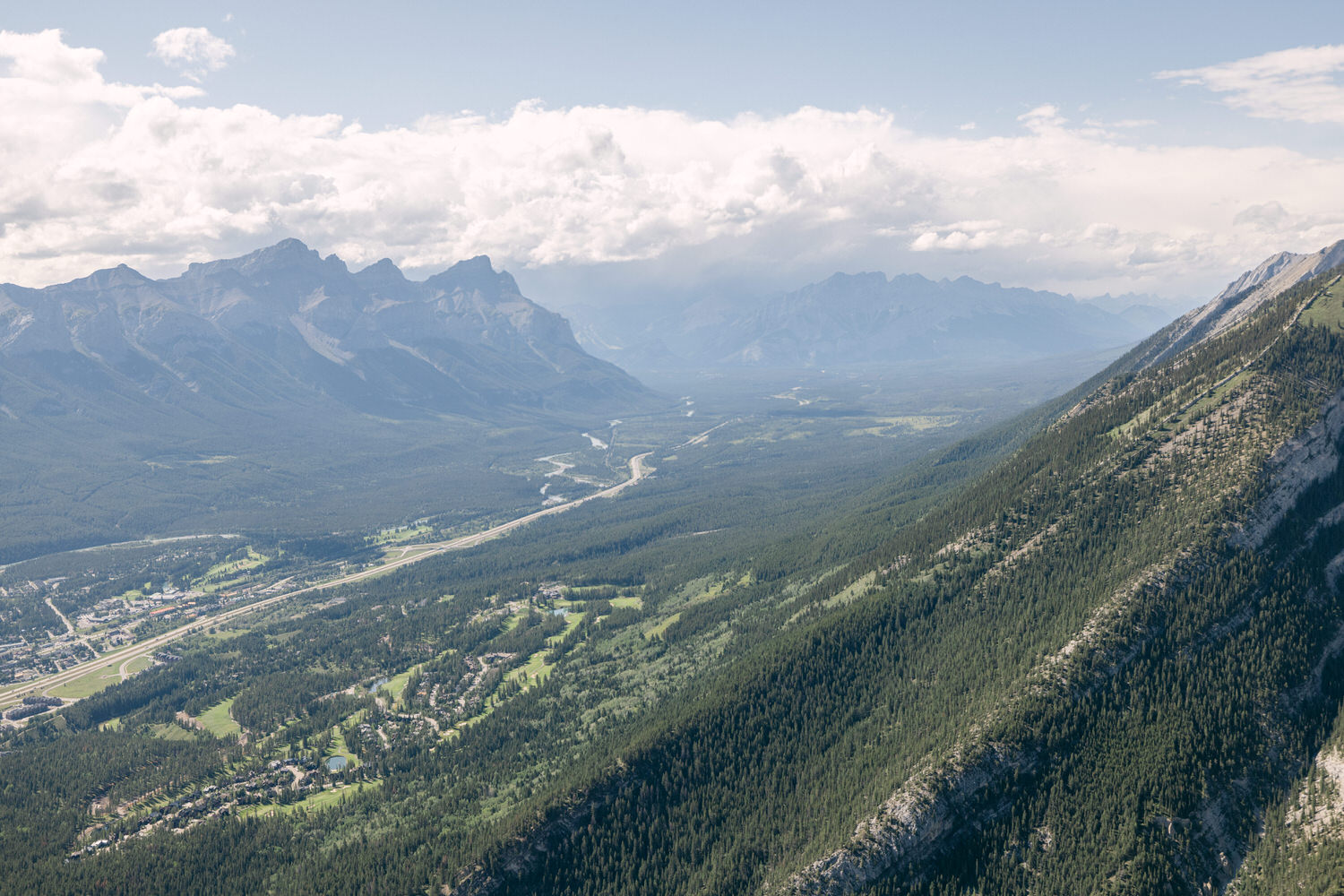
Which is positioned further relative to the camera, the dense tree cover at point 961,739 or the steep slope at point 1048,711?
the dense tree cover at point 961,739

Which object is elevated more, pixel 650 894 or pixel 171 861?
pixel 171 861

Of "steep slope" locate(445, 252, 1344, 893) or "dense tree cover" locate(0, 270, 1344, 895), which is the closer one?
"steep slope" locate(445, 252, 1344, 893)

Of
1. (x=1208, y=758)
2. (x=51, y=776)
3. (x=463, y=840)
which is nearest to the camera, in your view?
(x=1208, y=758)

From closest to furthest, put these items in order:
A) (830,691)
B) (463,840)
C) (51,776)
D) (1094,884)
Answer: (1094,884), (463,840), (830,691), (51,776)

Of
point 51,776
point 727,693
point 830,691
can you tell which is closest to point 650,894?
point 727,693

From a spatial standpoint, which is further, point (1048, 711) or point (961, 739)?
point (1048, 711)

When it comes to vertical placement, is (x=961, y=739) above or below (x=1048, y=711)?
below

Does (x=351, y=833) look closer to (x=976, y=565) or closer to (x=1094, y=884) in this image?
(x=1094, y=884)

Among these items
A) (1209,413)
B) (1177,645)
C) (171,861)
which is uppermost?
(1209,413)
